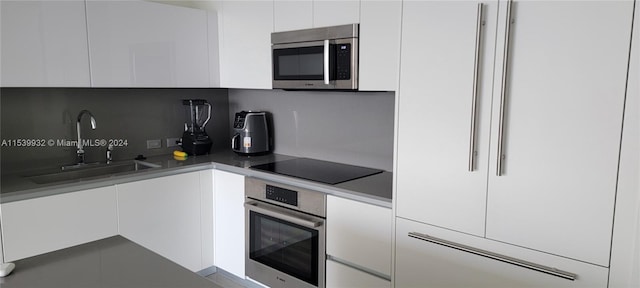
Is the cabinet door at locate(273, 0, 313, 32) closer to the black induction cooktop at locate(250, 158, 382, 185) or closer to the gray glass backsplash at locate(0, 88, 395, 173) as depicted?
the gray glass backsplash at locate(0, 88, 395, 173)

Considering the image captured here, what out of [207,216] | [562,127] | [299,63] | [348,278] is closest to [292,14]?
[299,63]

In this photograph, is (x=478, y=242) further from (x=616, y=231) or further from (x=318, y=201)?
(x=318, y=201)

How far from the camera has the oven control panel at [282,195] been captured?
8.67ft

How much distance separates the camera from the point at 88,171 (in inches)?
119

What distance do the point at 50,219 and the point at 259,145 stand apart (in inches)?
56.3

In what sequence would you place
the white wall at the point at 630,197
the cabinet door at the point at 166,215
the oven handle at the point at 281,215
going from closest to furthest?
the white wall at the point at 630,197 < the oven handle at the point at 281,215 < the cabinet door at the point at 166,215

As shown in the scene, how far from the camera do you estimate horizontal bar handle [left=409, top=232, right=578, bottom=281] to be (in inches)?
67.7

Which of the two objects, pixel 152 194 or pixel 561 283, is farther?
pixel 152 194

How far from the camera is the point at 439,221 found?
2035mm

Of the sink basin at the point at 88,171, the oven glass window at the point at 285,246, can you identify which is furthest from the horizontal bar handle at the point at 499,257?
the sink basin at the point at 88,171

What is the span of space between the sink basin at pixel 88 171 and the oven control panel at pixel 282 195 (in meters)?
0.80

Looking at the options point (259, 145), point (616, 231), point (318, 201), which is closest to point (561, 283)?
point (616, 231)

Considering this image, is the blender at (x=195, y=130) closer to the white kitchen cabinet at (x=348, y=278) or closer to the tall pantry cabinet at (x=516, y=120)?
the white kitchen cabinet at (x=348, y=278)

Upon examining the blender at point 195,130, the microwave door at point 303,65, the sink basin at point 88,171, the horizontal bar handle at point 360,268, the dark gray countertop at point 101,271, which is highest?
the microwave door at point 303,65
